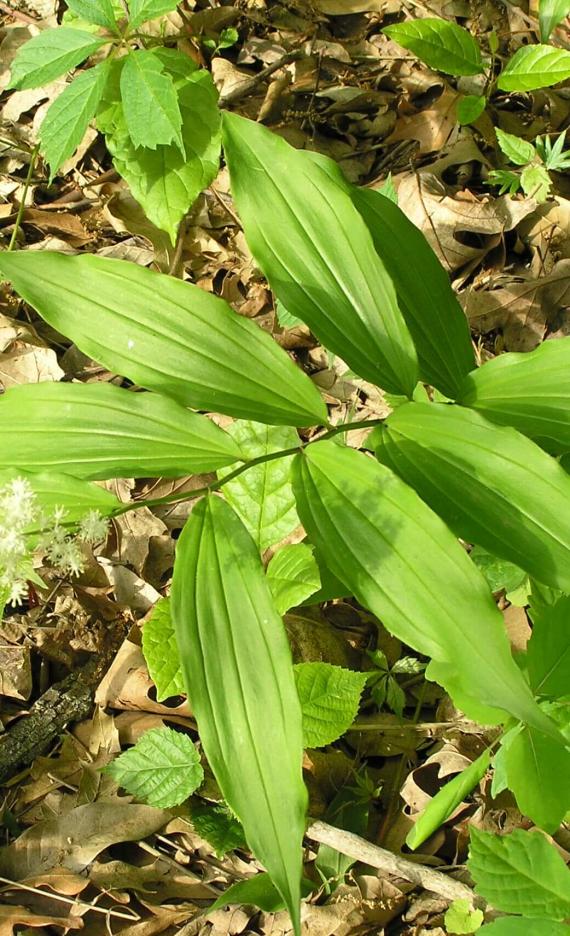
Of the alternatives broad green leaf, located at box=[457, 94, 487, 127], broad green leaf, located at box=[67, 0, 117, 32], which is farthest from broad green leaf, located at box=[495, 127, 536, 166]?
broad green leaf, located at box=[67, 0, 117, 32]

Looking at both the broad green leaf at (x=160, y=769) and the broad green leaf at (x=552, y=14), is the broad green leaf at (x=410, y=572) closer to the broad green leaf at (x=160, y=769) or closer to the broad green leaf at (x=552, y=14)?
the broad green leaf at (x=160, y=769)

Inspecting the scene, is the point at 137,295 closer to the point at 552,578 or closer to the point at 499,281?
the point at 552,578

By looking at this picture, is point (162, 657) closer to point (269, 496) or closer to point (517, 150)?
point (269, 496)

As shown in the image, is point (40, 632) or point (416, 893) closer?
point (416, 893)

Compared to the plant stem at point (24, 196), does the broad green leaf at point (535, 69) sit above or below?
above

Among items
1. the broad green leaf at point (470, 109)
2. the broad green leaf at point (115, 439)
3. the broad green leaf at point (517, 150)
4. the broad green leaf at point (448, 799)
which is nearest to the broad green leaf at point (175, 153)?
the broad green leaf at point (470, 109)

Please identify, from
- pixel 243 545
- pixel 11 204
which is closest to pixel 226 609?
pixel 243 545

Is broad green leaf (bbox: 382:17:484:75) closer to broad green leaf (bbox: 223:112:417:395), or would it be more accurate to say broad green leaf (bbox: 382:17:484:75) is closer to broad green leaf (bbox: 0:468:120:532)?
broad green leaf (bbox: 223:112:417:395)
